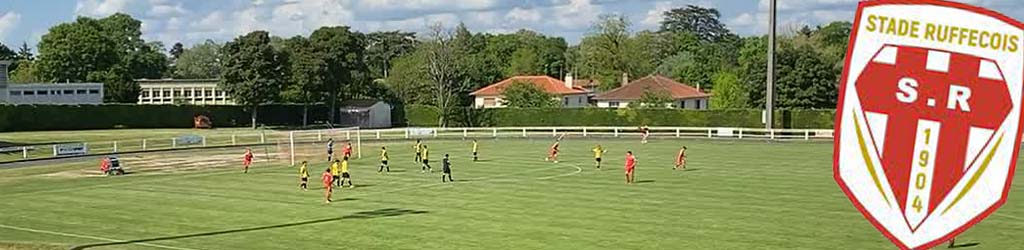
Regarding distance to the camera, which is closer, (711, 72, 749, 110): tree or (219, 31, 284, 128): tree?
(219, 31, 284, 128): tree

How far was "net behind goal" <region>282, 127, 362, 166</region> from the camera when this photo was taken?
5928 cm

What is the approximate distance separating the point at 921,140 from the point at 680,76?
12993 centimetres

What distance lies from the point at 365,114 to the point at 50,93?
3047 centimetres

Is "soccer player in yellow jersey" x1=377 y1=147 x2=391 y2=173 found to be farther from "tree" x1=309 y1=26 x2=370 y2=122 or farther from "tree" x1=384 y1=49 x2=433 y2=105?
"tree" x1=384 y1=49 x2=433 y2=105

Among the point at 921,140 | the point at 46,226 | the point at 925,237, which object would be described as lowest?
the point at 46,226

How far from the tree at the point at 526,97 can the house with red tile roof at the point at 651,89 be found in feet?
25.0

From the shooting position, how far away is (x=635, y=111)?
8994 cm

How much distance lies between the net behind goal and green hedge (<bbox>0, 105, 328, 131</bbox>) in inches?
908

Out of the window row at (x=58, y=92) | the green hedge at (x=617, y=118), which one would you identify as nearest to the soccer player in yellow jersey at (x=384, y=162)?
the green hedge at (x=617, y=118)

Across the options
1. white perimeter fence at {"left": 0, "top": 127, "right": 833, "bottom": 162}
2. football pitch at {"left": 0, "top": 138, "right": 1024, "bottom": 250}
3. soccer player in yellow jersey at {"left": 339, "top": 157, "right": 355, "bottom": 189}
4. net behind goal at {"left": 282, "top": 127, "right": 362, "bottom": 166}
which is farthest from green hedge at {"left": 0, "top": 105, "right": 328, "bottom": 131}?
soccer player in yellow jersey at {"left": 339, "top": 157, "right": 355, "bottom": 189}

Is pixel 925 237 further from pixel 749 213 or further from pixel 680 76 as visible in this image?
pixel 680 76

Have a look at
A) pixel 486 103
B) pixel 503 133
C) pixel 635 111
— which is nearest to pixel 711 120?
pixel 635 111

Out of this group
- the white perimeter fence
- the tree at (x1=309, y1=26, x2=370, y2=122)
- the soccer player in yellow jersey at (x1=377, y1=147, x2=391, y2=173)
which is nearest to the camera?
the soccer player in yellow jersey at (x1=377, y1=147, x2=391, y2=173)

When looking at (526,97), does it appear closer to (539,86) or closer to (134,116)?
(539,86)
